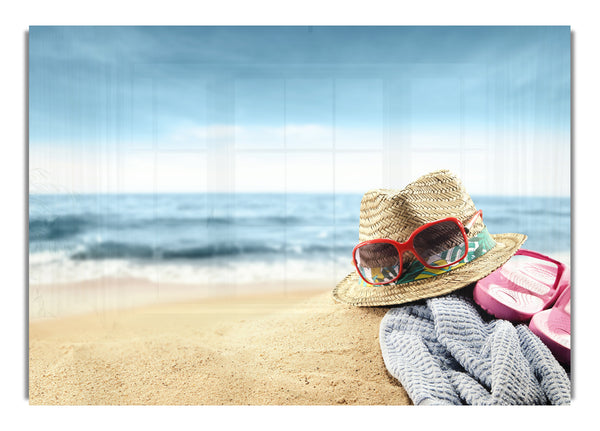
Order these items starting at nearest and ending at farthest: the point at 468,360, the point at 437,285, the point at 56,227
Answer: the point at 468,360, the point at 437,285, the point at 56,227

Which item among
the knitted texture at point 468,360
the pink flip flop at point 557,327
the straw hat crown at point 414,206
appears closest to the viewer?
the knitted texture at point 468,360

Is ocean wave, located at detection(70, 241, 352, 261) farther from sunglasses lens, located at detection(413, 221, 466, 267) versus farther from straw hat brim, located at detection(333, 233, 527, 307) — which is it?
sunglasses lens, located at detection(413, 221, 466, 267)

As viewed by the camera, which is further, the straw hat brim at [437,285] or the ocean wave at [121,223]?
the ocean wave at [121,223]

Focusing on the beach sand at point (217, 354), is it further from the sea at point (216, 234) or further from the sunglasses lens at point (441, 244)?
the sunglasses lens at point (441, 244)

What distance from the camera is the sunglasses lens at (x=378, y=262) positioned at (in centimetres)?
187

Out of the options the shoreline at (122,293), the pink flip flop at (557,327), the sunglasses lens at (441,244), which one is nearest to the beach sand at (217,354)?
the shoreline at (122,293)

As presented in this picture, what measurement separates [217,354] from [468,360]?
0.92 metres

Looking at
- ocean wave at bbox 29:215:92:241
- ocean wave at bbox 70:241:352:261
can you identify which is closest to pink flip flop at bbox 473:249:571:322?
ocean wave at bbox 70:241:352:261

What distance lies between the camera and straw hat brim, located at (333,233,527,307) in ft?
5.91

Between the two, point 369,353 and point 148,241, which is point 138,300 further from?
point 369,353

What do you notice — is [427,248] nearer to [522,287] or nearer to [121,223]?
[522,287]

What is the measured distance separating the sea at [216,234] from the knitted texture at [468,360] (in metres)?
0.43

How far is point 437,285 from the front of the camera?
71.3 inches

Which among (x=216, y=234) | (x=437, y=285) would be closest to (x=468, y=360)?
(x=437, y=285)
